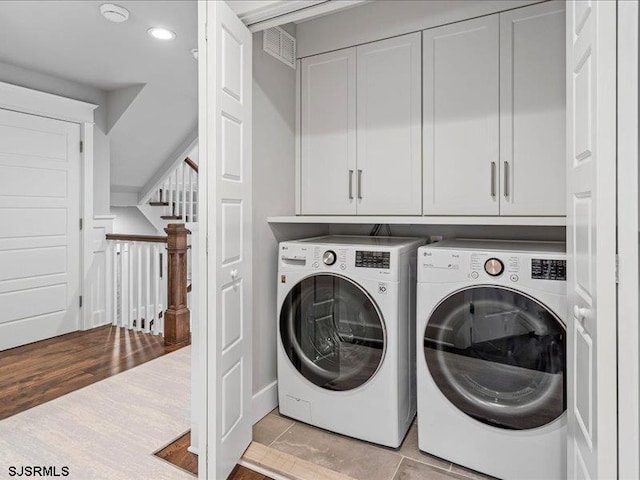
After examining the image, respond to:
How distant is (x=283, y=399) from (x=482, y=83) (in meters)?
1.91

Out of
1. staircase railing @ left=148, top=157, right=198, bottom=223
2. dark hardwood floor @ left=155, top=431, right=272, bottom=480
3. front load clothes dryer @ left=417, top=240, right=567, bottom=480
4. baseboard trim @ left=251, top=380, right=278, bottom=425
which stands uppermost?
staircase railing @ left=148, top=157, right=198, bottom=223

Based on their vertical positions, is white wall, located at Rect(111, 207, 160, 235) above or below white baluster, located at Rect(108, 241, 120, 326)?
above

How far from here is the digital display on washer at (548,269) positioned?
1.47 m

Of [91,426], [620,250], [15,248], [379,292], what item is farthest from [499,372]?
[15,248]

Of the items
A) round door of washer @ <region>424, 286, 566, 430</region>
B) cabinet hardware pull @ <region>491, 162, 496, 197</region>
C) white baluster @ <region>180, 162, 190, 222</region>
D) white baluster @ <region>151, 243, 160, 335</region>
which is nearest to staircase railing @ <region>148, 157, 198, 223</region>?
white baluster @ <region>180, 162, 190, 222</region>

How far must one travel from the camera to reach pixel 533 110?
5.89 feet

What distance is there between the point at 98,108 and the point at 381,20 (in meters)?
3.23

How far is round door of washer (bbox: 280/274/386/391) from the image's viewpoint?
1.84 metres

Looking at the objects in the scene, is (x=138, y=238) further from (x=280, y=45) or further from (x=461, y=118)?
(x=461, y=118)

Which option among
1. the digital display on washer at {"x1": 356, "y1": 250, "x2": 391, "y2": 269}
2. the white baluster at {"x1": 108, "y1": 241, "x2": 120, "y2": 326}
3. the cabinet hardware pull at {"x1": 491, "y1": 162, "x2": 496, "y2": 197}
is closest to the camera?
the digital display on washer at {"x1": 356, "y1": 250, "x2": 391, "y2": 269}

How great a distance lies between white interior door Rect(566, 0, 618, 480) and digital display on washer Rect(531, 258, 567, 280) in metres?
0.22

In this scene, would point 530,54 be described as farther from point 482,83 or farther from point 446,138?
point 446,138

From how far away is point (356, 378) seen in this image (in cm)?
188

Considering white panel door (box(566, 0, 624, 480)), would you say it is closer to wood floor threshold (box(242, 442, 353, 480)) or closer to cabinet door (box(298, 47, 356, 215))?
wood floor threshold (box(242, 442, 353, 480))
